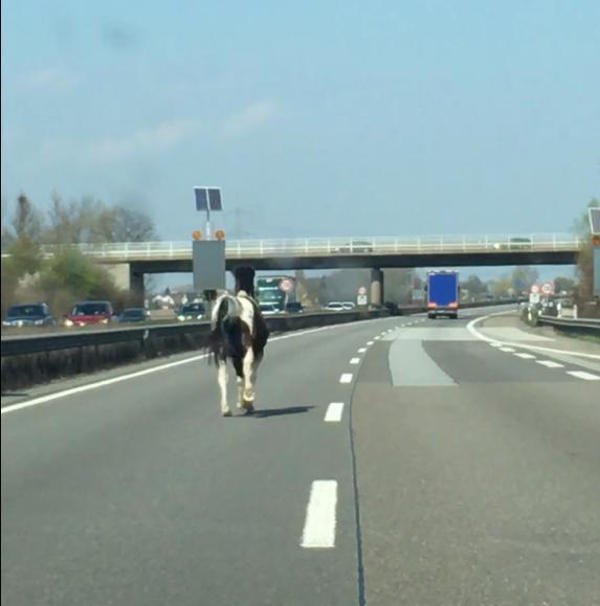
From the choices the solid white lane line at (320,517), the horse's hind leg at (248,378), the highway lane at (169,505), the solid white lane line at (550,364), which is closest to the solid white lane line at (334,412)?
the highway lane at (169,505)

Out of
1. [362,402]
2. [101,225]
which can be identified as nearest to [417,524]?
[101,225]

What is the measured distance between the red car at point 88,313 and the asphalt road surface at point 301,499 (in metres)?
0.51

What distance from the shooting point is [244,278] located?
1191 centimetres

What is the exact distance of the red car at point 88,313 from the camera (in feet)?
12.0

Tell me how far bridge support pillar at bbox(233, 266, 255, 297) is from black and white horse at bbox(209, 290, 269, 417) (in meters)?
0.06

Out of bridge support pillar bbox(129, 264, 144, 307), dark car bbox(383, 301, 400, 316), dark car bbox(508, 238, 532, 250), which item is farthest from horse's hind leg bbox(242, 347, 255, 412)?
dark car bbox(383, 301, 400, 316)

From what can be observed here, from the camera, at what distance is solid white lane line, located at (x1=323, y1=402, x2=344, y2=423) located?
1441 cm

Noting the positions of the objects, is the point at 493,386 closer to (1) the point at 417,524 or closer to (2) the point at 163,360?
(2) the point at 163,360

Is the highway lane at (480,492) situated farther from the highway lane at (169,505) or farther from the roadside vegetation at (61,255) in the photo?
the roadside vegetation at (61,255)

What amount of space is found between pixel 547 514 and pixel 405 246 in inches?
2521

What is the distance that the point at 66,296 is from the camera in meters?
3.30

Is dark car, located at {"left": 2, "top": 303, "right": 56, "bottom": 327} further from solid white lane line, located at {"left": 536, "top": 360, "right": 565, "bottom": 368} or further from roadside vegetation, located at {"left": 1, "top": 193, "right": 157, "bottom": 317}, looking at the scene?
solid white lane line, located at {"left": 536, "top": 360, "right": 565, "bottom": 368}

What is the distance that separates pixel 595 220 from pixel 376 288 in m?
67.9

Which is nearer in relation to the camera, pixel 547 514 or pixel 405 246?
pixel 547 514
